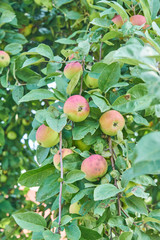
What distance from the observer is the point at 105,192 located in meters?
0.58

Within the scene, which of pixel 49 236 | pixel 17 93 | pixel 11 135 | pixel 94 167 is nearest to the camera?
pixel 49 236

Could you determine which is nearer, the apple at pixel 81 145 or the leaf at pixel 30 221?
the leaf at pixel 30 221

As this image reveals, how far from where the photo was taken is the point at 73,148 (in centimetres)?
73

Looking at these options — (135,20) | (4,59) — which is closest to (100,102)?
(135,20)

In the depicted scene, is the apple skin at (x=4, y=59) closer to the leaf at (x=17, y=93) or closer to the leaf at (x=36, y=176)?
the leaf at (x=17, y=93)

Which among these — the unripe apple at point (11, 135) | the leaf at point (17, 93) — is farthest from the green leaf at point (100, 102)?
the unripe apple at point (11, 135)

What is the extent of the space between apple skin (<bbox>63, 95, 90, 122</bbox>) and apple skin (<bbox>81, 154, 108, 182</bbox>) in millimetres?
100

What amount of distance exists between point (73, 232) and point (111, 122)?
0.26 m

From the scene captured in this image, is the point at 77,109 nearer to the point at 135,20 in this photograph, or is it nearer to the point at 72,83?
the point at 72,83

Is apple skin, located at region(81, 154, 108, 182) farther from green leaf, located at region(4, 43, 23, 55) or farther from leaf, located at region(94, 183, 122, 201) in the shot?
green leaf, located at region(4, 43, 23, 55)

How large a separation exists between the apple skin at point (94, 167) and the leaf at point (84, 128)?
0.06 m

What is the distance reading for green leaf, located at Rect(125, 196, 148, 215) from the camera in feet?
2.17

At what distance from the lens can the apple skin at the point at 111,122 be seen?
0.70m

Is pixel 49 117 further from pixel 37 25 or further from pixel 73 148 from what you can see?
pixel 37 25
